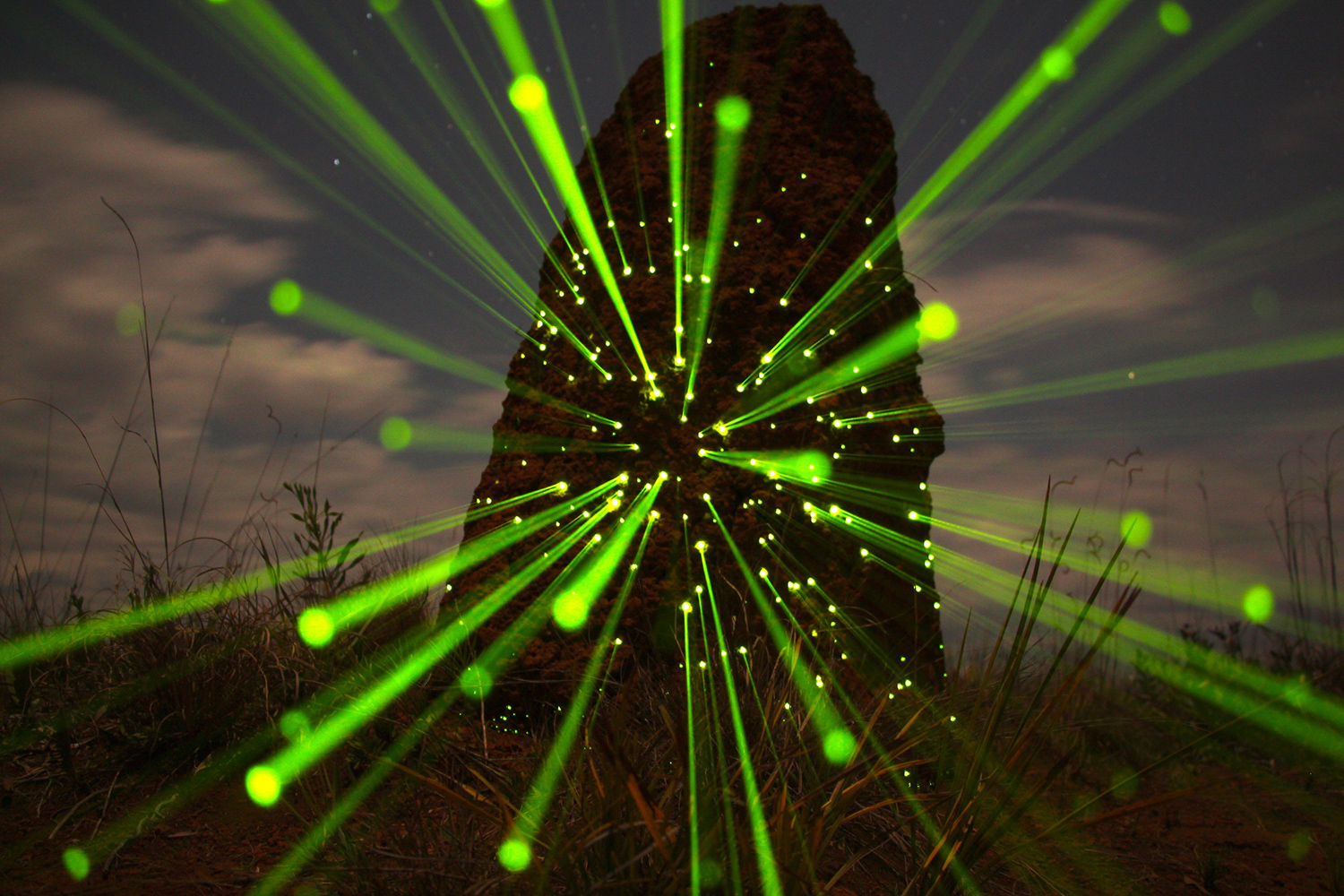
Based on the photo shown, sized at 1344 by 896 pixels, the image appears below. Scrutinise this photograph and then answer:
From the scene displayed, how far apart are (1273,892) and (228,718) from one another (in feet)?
9.67

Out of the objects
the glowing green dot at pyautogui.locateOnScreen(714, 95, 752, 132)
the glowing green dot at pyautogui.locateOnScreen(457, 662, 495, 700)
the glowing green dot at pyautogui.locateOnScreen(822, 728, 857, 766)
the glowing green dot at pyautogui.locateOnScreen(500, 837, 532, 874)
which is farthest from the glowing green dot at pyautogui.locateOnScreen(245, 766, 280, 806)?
the glowing green dot at pyautogui.locateOnScreen(714, 95, 752, 132)

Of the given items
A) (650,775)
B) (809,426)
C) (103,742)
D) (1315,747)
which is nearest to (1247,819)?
(1315,747)

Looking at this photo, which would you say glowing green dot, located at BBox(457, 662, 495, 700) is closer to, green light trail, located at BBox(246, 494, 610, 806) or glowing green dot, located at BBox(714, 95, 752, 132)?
green light trail, located at BBox(246, 494, 610, 806)

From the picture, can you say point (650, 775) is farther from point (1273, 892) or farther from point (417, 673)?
point (1273, 892)

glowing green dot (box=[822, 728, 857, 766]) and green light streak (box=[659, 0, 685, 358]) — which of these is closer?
glowing green dot (box=[822, 728, 857, 766])

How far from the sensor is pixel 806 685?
7.55 ft

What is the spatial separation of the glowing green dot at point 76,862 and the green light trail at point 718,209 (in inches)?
72.5

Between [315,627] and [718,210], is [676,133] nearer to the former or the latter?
[718,210]

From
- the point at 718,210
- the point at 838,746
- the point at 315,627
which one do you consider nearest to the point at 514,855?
the point at 838,746

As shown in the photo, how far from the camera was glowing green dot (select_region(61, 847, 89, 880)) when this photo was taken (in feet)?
6.46

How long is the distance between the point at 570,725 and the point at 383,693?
57 cm

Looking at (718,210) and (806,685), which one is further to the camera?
(718,210)

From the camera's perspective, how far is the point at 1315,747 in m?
3.58

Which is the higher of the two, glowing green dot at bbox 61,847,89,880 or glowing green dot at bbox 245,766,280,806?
glowing green dot at bbox 245,766,280,806
